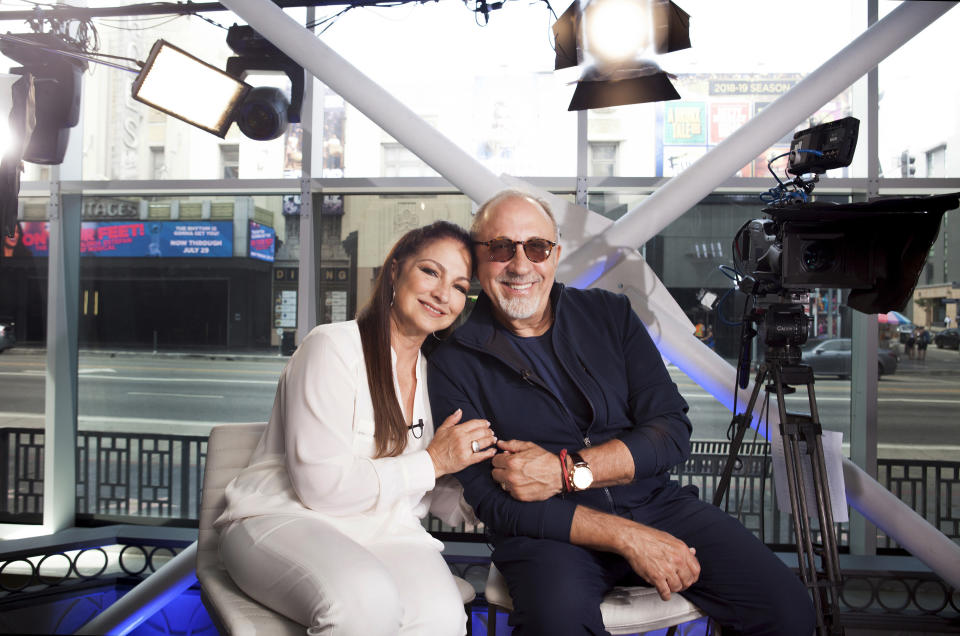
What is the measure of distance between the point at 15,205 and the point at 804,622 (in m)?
4.15

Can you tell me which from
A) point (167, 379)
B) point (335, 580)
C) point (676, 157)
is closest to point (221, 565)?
point (335, 580)

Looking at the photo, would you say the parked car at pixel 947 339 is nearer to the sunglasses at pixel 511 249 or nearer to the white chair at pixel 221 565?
the sunglasses at pixel 511 249

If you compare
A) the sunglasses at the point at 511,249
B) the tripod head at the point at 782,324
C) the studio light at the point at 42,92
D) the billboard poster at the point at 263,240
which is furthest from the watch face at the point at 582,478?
the studio light at the point at 42,92

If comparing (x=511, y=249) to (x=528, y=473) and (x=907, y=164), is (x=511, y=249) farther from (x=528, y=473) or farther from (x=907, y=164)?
(x=907, y=164)

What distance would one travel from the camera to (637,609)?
155 cm

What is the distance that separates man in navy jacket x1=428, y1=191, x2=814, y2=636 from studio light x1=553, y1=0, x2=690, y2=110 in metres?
0.91

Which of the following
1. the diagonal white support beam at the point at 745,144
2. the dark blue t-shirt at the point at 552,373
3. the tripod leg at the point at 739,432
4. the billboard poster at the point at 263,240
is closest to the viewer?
the dark blue t-shirt at the point at 552,373

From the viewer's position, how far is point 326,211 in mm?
3508

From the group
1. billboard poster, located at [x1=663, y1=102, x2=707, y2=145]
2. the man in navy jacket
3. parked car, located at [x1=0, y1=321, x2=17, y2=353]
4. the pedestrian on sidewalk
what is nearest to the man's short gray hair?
the man in navy jacket

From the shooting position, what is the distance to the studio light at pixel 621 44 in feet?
7.72

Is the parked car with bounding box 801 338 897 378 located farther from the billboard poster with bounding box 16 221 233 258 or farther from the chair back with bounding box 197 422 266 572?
the billboard poster with bounding box 16 221 233 258

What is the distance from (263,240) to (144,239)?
834 mm

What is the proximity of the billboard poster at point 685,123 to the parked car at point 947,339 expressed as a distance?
1682 millimetres

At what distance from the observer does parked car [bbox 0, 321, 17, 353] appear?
12.7ft
